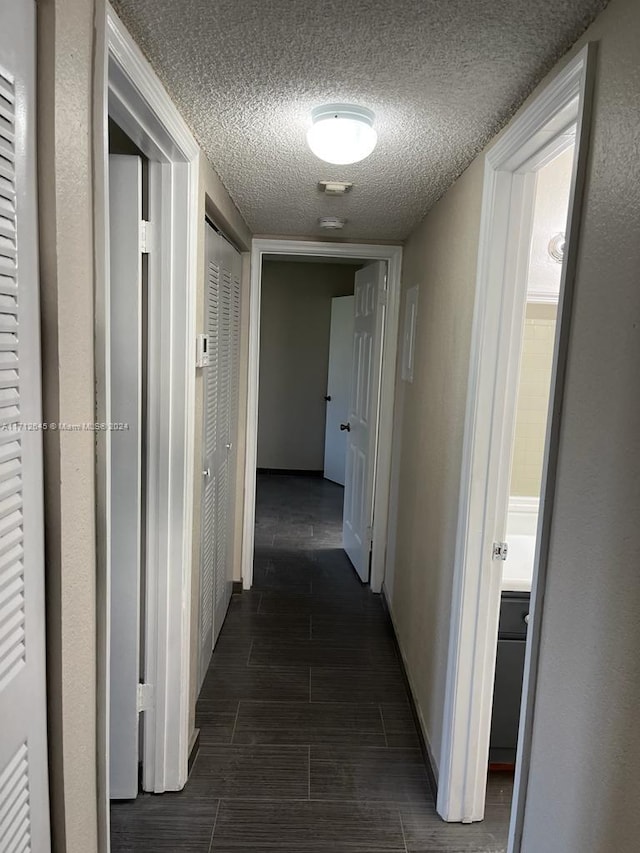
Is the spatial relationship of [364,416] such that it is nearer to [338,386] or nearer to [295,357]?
[338,386]

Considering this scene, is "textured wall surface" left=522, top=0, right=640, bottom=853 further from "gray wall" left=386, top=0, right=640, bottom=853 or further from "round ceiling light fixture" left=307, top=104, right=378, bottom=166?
"round ceiling light fixture" left=307, top=104, right=378, bottom=166

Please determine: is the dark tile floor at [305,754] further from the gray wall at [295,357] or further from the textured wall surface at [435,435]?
the gray wall at [295,357]

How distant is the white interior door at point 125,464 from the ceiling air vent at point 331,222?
50.2 inches

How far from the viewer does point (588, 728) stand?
0.98 meters

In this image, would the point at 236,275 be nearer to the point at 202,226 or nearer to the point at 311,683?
the point at 202,226

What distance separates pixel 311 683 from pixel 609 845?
183 centimetres

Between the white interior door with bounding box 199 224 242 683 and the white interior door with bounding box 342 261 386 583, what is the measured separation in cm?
86

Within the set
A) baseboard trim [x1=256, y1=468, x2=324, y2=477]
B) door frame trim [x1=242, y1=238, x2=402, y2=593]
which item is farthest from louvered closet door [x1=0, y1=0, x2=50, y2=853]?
baseboard trim [x1=256, y1=468, x2=324, y2=477]

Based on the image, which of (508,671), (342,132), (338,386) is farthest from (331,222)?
(338,386)

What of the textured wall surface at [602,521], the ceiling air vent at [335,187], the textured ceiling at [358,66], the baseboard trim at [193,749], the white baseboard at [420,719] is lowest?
the baseboard trim at [193,749]

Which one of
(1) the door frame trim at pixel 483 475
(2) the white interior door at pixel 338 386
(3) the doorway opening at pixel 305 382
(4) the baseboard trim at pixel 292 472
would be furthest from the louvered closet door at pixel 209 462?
(4) the baseboard trim at pixel 292 472

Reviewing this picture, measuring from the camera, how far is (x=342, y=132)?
4.72 ft

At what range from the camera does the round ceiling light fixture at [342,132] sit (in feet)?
4.66

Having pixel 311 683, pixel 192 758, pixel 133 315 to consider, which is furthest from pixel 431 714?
pixel 133 315
